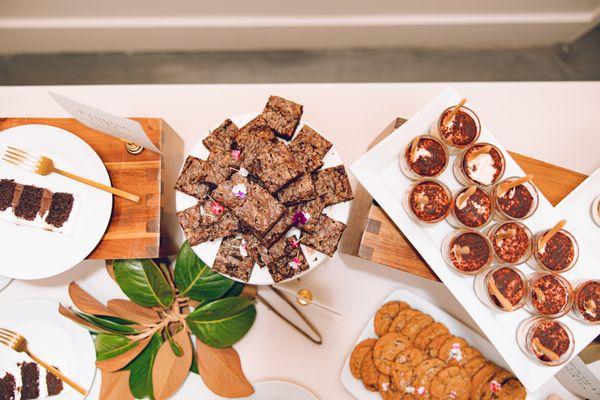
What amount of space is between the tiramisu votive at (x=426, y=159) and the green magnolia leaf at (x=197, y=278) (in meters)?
0.65

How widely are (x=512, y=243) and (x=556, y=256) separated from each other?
0.12 meters

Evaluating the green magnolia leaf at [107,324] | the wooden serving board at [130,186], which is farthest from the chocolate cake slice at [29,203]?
the green magnolia leaf at [107,324]

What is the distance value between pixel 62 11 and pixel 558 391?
8.81ft

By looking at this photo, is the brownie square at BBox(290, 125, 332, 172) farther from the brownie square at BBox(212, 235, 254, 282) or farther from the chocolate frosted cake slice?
the chocolate frosted cake slice

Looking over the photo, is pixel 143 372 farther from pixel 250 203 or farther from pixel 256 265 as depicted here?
pixel 250 203

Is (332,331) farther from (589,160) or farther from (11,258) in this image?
(589,160)

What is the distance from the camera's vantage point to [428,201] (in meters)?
1.20

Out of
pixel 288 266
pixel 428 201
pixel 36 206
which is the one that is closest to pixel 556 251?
pixel 428 201

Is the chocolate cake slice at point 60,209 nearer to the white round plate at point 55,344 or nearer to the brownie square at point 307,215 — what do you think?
the white round plate at point 55,344

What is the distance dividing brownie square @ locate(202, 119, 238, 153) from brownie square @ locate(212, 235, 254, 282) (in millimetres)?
277

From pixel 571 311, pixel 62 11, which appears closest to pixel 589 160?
pixel 571 311

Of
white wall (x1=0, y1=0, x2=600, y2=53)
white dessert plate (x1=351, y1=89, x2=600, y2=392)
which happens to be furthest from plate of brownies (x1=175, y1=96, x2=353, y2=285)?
white wall (x1=0, y1=0, x2=600, y2=53)

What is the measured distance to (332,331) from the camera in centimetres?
155

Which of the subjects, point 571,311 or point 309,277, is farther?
point 309,277
